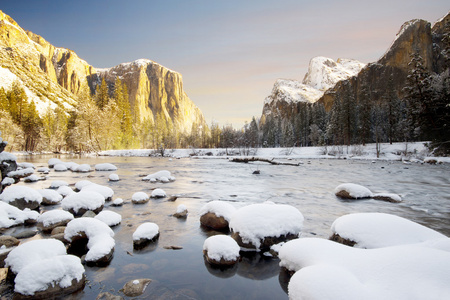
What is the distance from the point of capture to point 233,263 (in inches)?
162

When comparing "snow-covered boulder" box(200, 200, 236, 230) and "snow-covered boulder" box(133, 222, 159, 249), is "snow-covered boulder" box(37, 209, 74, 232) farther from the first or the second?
"snow-covered boulder" box(200, 200, 236, 230)

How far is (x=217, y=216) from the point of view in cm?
591

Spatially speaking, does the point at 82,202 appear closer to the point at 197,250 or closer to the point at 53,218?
the point at 53,218

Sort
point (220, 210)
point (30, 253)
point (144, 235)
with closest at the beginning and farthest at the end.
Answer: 1. point (30, 253)
2. point (144, 235)
3. point (220, 210)

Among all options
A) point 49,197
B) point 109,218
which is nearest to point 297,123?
point 49,197

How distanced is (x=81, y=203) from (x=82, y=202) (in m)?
0.04

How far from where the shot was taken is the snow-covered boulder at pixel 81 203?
656 cm

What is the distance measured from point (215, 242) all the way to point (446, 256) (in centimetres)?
334

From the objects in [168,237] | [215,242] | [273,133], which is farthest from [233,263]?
[273,133]

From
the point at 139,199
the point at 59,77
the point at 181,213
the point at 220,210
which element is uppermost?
the point at 59,77

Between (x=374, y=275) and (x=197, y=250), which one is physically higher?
(x=374, y=275)

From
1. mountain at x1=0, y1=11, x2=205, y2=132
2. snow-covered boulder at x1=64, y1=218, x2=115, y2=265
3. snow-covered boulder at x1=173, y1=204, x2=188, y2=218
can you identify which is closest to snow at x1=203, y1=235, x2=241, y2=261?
snow-covered boulder at x1=64, y1=218, x2=115, y2=265

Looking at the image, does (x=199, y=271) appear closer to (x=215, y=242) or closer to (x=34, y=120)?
(x=215, y=242)

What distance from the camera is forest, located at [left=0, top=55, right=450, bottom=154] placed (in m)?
25.1
